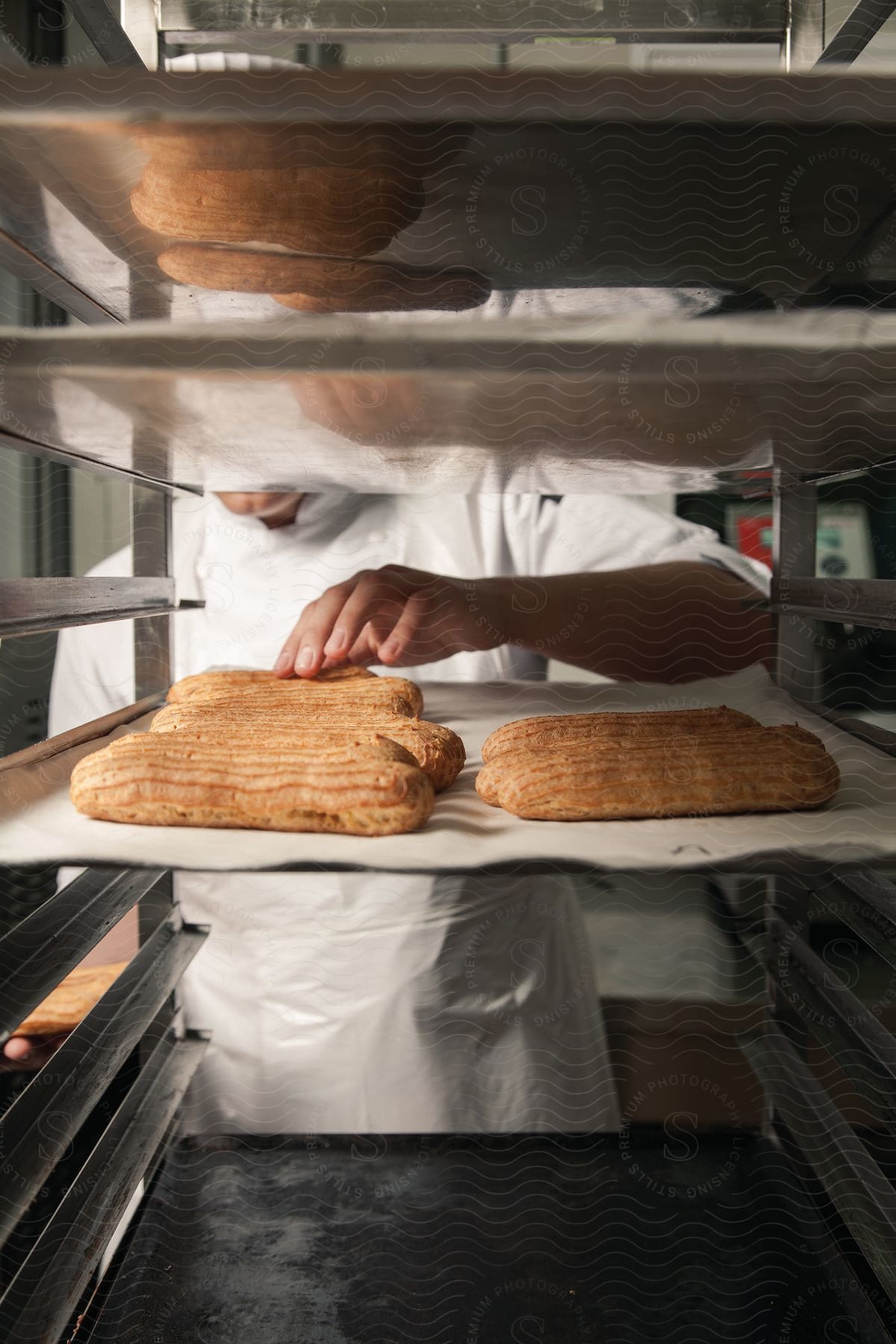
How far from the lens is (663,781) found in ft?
2.51

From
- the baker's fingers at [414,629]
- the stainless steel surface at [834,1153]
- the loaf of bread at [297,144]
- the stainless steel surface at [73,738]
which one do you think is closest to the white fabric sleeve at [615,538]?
the baker's fingers at [414,629]

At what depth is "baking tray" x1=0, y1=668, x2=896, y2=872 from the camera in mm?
653

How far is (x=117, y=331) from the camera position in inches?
A: 25.5

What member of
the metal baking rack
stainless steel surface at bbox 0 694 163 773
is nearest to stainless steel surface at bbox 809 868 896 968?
the metal baking rack

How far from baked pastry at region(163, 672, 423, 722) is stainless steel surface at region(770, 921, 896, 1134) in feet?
2.01

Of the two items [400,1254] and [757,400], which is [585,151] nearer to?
[757,400]

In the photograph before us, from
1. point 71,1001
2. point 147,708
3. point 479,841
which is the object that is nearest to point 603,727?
point 479,841

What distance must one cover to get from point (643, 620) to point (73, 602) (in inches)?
29.2

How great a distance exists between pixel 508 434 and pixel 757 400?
0.66ft

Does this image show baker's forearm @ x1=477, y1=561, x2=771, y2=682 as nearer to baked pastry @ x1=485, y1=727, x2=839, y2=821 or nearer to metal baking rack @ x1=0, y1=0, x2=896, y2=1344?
metal baking rack @ x1=0, y1=0, x2=896, y2=1344

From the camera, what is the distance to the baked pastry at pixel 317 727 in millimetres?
824

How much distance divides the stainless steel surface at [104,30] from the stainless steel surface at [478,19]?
0.50 ft

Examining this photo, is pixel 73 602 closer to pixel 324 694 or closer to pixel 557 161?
pixel 324 694

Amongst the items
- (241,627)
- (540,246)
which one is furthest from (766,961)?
(540,246)
